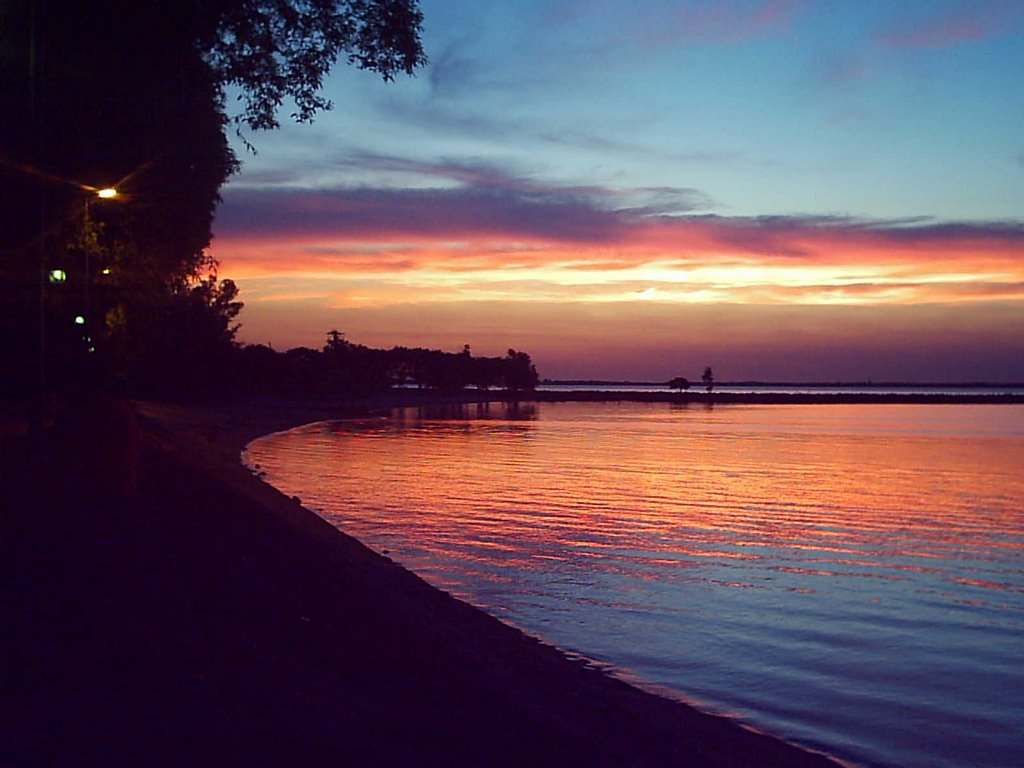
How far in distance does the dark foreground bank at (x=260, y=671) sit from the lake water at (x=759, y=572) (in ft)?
5.33

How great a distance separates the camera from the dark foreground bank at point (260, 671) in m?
6.79

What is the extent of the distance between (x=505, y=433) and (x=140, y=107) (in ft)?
198

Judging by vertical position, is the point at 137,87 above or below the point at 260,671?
above

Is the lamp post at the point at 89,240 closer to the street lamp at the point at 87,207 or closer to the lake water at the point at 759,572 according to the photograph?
the street lamp at the point at 87,207

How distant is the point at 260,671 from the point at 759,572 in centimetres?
1388

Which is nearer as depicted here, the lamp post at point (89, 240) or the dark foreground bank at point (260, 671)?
the dark foreground bank at point (260, 671)

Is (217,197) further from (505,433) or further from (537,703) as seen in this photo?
(505,433)

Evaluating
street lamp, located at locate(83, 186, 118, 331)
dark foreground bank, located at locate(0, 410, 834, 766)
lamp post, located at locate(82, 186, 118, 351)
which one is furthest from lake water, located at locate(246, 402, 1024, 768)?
street lamp, located at locate(83, 186, 118, 331)

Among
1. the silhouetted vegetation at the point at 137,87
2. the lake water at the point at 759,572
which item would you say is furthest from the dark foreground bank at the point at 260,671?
the silhouetted vegetation at the point at 137,87

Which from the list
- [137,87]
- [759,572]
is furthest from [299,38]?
[759,572]

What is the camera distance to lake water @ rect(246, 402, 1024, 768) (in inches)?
476

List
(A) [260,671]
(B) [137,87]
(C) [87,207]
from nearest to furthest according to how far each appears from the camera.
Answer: (A) [260,671] → (B) [137,87] → (C) [87,207]

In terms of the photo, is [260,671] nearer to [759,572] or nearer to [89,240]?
[759,572]

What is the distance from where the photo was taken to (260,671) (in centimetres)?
813
